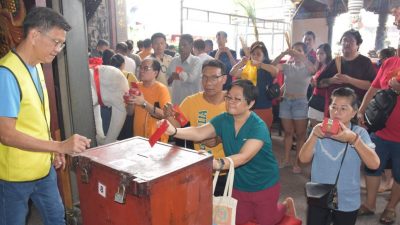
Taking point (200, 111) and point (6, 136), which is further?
point (200, 111)

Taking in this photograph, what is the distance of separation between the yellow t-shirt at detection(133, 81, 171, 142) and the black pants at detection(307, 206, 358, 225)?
5.37 ft

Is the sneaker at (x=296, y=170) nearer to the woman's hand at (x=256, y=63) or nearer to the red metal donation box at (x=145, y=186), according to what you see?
the woman's hand at (x=256, y=63)

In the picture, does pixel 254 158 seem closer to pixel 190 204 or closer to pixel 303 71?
pixel 190 204

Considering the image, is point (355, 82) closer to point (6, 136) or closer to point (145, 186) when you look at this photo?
point (145, 186)

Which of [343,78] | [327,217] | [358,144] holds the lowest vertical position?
[327,217]

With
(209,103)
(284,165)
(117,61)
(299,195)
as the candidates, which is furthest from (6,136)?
(284,165)

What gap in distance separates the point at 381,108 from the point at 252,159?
1328 millimetres

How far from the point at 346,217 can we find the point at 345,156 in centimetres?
41

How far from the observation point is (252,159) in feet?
7.59

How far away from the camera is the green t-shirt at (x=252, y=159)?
2229mm

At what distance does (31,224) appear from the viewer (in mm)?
3195

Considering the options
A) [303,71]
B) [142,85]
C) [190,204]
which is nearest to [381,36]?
[303,71]

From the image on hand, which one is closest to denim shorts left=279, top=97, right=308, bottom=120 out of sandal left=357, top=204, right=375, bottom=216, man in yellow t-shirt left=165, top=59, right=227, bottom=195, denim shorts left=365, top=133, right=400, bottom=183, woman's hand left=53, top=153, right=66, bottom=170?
denim shorts left=365, top=133, right=400, bottom=183

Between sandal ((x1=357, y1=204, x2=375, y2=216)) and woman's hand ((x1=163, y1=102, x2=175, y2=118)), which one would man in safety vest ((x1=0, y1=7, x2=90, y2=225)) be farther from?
sandal ((x1=357, y1=204, x2=375, y2=216))
